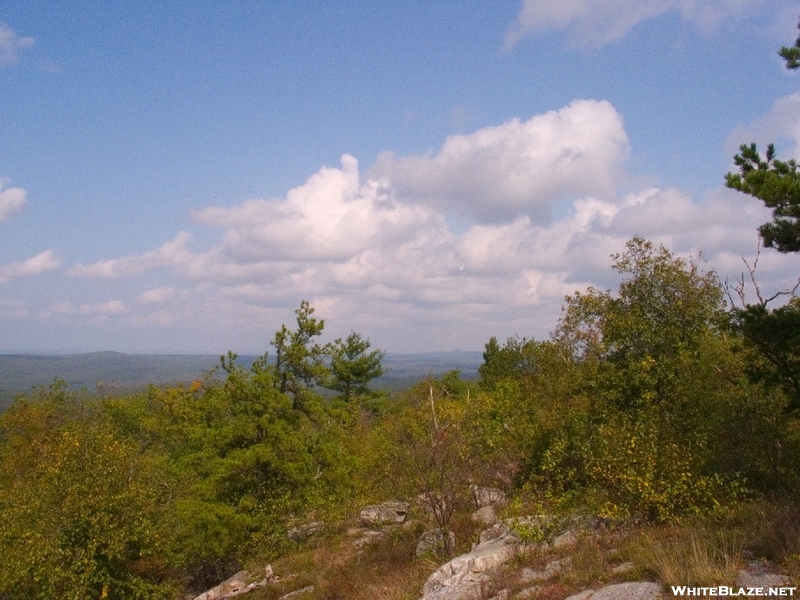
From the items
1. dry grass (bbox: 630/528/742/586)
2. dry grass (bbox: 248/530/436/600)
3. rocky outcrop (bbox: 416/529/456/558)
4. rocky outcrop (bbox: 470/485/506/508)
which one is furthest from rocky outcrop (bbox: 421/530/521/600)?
rocky outcrop (bbox: 470/485/506/508)

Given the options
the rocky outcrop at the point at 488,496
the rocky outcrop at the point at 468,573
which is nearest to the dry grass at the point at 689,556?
the rocky outcrop at the point at 468,573

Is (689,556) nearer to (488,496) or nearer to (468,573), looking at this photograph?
(468,573)

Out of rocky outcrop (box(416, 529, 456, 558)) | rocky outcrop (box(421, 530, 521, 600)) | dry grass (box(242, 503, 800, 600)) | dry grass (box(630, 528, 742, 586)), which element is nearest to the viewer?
dry grass (box(630, 528, 742, 586))

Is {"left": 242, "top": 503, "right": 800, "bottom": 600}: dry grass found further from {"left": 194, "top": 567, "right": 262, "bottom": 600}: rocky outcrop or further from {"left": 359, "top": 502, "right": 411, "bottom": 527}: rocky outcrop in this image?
{"left": 194, "top": 567, "right": 262, "bottom": 600}: rocky outcrop

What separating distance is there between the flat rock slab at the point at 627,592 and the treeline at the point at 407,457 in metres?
3.42

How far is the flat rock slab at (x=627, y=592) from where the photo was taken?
777 centimetres

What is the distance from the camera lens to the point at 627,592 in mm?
8039

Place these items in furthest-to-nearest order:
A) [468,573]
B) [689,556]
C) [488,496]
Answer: [488,496]
[468,573]
[689,556]

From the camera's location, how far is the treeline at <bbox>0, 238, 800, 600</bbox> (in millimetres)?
13172

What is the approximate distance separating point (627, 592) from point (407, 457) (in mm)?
8465

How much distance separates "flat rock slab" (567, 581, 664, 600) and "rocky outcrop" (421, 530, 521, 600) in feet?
7.22

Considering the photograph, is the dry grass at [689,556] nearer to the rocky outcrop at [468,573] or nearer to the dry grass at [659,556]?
the dry grass at [659,556]

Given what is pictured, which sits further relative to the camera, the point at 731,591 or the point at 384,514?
the point at 384,514

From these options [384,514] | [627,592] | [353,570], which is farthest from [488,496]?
[627,592]
